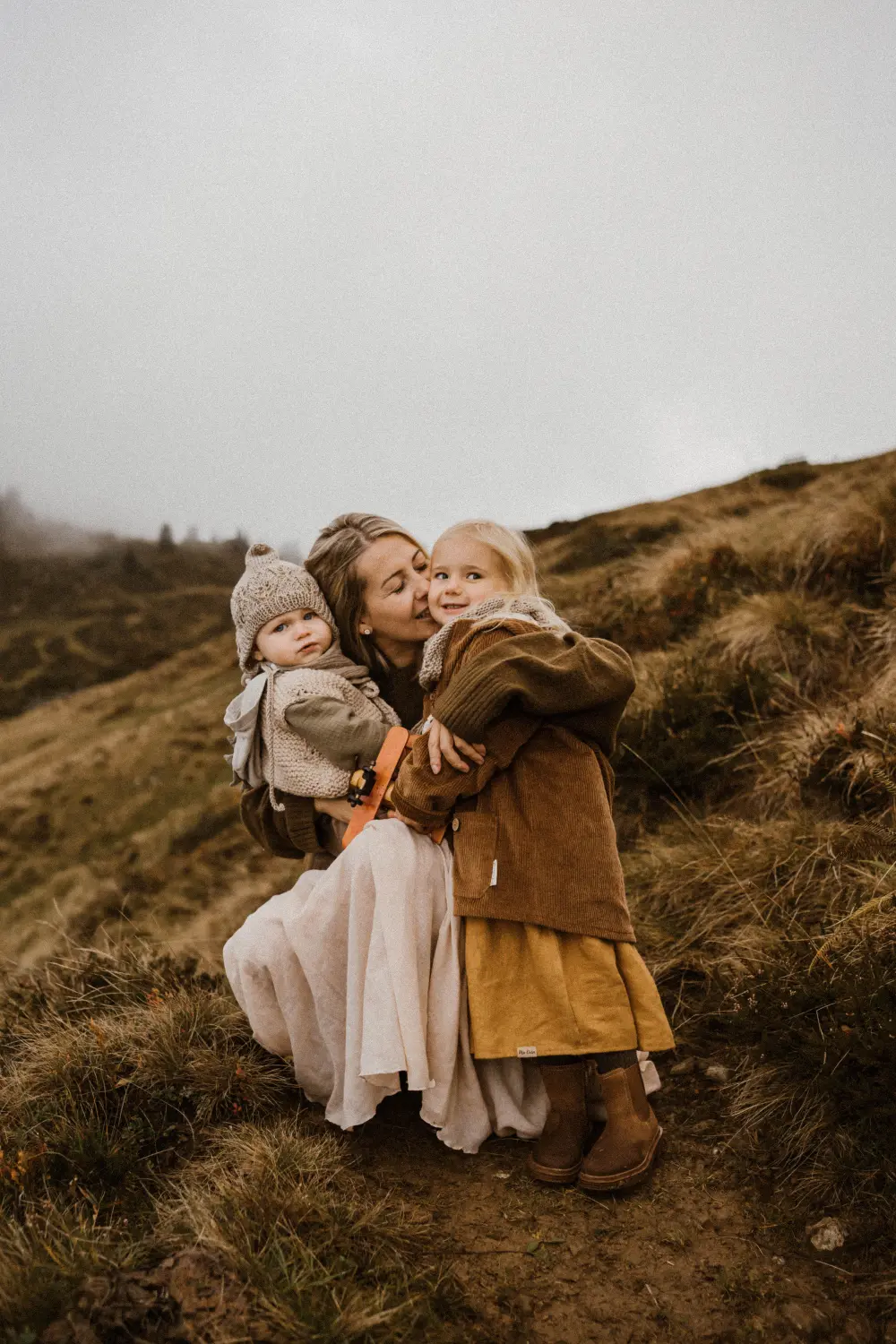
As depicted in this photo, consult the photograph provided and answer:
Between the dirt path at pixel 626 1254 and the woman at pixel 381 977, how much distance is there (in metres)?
0.19

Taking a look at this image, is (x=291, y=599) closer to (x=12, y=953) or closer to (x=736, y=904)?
(x=736, y=904)

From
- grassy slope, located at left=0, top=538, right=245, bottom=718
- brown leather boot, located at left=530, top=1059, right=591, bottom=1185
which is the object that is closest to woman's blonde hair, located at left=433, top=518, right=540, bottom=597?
brown leather boot, located at left=530, top=1059, right=591, bottom=1185

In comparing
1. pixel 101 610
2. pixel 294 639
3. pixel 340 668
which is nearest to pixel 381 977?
pixel 340 668

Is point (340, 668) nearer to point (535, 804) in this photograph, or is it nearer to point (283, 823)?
point (283, 823)

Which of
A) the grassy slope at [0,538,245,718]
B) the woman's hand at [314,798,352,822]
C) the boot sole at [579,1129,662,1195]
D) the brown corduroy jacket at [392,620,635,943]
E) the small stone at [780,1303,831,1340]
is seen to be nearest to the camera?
the small stone at [780,1303,831,1340]

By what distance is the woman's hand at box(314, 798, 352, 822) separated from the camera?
10.1ft

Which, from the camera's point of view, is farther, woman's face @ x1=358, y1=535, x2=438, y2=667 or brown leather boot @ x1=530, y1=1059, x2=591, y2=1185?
woman's face @ x1=358, y1=535, x2=438, y2=667

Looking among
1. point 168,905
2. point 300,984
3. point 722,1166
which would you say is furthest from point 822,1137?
point 168,905

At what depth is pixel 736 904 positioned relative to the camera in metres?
3.88

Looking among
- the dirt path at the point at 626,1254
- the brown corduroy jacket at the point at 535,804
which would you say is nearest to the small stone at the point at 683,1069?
the dirt path at the point at 626,1254

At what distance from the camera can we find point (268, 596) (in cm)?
328

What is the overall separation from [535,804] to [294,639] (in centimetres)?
115

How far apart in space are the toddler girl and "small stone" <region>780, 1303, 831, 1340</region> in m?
0.51

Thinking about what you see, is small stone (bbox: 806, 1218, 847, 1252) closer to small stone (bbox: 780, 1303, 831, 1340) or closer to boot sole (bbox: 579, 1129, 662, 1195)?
small stone (bbox: 780, 1303, 831, 1340)
